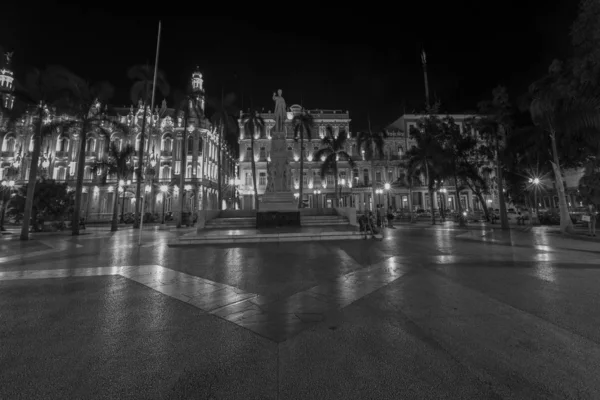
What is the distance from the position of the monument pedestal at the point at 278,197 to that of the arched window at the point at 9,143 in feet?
222

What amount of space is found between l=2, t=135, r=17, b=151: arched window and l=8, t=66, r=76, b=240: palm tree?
55.0m

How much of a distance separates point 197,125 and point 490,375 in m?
61.0

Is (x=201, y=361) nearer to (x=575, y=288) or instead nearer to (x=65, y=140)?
(x=575, y=288)

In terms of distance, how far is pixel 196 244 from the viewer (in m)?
11.7

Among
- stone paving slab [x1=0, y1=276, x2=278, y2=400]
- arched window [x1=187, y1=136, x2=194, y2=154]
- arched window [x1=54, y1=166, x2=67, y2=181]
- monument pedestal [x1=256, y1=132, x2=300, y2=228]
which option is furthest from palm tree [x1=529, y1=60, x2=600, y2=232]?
arched window [x1=54, y1=166, x2=67, y2=181]

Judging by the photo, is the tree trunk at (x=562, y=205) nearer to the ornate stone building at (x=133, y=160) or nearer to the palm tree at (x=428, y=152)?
the palm tree at (x=428, y=152)

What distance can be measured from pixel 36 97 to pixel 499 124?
33195 millimetres

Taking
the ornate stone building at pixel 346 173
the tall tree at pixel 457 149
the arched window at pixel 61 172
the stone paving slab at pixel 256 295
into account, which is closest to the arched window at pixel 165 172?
the ornate stone building at pixel 346 173

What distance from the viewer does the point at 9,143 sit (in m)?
53.0

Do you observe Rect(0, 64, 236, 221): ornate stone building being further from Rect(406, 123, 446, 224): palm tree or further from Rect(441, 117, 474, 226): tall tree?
Rect(441, 117, 474, 226): tall tree

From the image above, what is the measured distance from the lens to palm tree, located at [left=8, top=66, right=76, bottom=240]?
15.7m

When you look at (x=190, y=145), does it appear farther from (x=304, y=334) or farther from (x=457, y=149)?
(x=304, y=334)

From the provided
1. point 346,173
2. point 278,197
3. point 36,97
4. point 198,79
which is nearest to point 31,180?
point 36,97

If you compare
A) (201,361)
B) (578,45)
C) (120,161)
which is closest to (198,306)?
(201,361)
